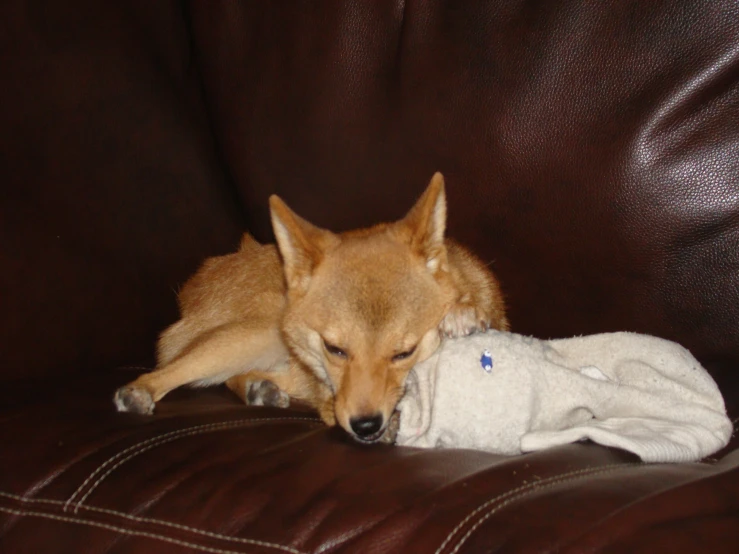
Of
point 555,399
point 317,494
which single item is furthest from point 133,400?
point 555,399

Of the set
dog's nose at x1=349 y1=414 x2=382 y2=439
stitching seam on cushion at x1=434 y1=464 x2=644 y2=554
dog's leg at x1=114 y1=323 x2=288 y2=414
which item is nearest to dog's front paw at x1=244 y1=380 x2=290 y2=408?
dog's leg at x1=114 y1=323 x2=288 y2=414

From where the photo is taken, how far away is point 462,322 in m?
2.38

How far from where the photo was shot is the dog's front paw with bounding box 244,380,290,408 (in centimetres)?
266

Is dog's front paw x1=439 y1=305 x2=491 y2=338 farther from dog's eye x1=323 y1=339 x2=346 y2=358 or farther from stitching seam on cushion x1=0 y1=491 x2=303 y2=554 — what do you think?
stitching seam on cushion x1=0 y1=491 x2=303 y2=554

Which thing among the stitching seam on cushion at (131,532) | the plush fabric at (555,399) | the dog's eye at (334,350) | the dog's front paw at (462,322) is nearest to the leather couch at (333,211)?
the stitching seam on cushion at (131,532)

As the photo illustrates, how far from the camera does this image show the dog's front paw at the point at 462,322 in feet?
7.75

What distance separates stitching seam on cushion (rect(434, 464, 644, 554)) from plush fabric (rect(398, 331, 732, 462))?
171 mm

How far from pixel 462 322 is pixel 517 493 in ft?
2.68

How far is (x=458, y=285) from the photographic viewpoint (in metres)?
2.55

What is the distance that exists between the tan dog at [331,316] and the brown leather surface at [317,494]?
0.26 meters

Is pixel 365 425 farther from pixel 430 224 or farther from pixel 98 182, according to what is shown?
pixel 98 182

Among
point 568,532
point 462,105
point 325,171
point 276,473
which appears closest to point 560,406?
point 568,532

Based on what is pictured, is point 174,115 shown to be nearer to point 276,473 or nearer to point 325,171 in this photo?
point 325,171

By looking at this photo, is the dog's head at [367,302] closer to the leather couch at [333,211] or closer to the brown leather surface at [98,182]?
the leather couch at [333,211]
